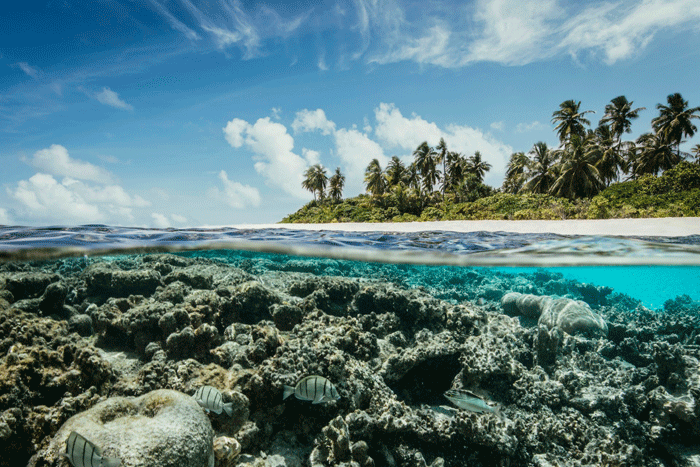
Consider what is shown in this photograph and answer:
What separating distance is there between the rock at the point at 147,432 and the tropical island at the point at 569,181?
2472 centimetres

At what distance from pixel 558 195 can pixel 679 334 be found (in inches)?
1110

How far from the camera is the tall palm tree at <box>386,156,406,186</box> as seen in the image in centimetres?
5303

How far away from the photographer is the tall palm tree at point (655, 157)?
37438 mm

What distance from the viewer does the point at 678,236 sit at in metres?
10.9

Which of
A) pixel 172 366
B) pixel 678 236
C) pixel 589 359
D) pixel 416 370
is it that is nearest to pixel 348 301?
pixel 416 370

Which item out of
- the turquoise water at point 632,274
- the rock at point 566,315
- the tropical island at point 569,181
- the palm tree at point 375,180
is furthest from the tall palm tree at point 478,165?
the rock at point 566,315

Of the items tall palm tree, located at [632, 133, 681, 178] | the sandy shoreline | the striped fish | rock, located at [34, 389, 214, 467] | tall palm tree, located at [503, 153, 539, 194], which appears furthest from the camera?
tall palm tree, located at [503, 153, 539, 194]

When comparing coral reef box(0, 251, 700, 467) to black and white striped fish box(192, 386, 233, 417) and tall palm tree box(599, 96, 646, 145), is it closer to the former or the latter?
black and white striped fish box(192, 386, 233, 417)

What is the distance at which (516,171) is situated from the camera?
49.1 m

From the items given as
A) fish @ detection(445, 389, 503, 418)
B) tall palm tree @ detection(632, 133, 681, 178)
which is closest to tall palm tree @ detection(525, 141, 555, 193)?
tall palm tree @ detection(632, 133, 681, 178)

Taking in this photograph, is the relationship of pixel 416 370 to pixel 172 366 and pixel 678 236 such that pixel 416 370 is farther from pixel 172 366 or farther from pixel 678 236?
pixel 678 236

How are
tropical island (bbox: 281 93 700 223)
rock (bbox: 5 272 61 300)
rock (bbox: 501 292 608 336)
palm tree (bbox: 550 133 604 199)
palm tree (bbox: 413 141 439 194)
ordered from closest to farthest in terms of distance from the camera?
rock (bbox: 5 272 61 300) < rock (bbox: 501 292 608 336) < tropical island (bbox: 281 93 700 223) < palm tree (bbox: 550 133 604 199) < palm tree (bbox: 413 141 439 194)

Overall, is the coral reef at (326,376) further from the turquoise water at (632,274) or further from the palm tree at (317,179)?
the palm tree at (317,179)

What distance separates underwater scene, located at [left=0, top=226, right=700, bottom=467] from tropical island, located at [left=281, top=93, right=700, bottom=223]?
12.9 metres
